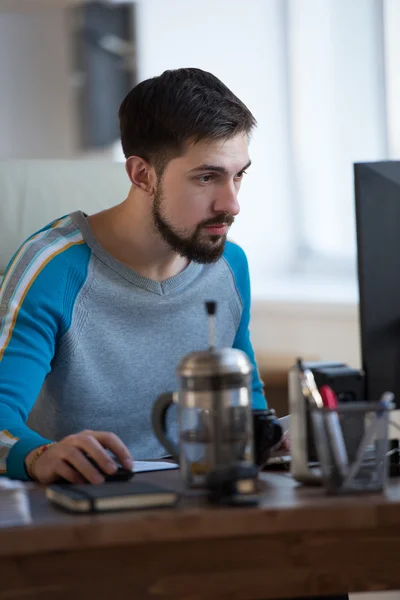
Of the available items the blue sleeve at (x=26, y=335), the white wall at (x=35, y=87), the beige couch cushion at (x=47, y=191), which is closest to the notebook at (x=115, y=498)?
the blue sleeve at (x=26, y=335)

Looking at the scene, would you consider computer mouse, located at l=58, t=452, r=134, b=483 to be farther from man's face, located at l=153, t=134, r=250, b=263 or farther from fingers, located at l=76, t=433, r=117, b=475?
man's face, located at l=153, t=134, r=250, b=263

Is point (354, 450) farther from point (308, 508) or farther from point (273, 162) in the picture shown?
point (273, 162)

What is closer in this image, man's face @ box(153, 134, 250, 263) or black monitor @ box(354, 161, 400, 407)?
black monitor @ box(354, 161, 400, 407)

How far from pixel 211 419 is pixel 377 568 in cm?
24

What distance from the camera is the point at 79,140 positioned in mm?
3293

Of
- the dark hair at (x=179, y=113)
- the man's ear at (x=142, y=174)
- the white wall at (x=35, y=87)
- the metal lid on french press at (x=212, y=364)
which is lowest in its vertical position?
the metal lid on french press at (x=212, y=364)

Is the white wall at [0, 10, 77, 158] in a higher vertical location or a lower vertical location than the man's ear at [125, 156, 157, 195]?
higher

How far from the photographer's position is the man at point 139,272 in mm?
1700

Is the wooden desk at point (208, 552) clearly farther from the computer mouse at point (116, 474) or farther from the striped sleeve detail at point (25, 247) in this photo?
the striped sleeve detail at point (25, 247)

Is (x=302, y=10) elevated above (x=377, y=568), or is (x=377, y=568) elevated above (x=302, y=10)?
(x=302, y=10)

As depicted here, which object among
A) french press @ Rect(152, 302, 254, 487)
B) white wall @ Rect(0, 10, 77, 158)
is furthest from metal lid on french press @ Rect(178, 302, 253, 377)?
white wall @ Rect(0, 10, 77, 158)

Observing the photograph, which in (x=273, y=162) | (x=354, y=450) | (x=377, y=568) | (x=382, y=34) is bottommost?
(x=377, y=568)

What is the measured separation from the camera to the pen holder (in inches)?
42.6

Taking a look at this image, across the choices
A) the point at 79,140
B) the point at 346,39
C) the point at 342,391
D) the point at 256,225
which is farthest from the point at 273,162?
the point at 342,391
